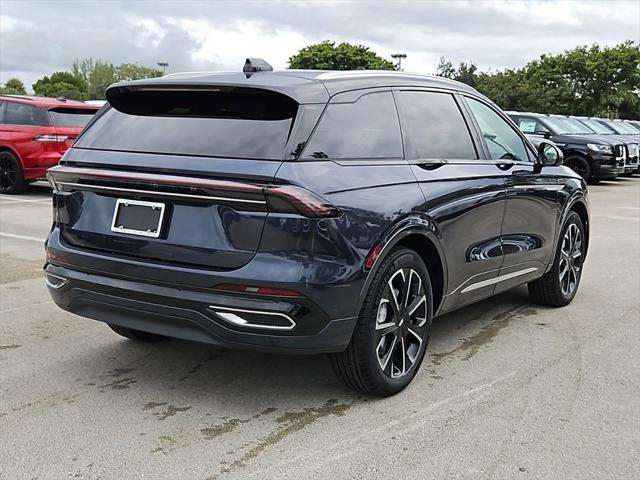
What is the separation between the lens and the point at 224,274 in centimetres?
345

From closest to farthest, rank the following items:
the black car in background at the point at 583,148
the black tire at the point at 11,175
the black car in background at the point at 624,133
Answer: the black tire at the point at 11,175, the black car in background at the point at 583,148, the black car in background at the point at 624,133

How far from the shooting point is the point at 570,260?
630cm

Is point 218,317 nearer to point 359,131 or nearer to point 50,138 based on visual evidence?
point 359,131

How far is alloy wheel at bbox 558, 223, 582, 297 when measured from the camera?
6148 mm

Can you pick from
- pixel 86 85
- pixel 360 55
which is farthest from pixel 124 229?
pixel 86 85

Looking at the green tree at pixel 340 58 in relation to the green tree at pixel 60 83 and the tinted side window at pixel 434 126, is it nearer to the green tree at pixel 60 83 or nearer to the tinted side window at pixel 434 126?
the green tree at pixel 60 83

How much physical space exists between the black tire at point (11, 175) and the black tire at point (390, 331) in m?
10.9

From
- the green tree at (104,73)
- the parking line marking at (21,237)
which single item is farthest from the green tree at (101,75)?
the parking line marking at (21,237)

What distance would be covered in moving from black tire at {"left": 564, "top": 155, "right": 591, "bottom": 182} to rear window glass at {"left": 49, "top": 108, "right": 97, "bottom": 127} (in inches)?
455

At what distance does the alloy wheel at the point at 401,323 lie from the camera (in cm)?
391

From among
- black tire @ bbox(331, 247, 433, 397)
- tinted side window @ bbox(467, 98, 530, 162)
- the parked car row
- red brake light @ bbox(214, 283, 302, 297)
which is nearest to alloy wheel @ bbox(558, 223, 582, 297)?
tinted side window @ bbox(467, 98, 530, 162)

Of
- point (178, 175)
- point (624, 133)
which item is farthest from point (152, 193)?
point (624, 133)

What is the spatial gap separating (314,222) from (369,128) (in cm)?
84

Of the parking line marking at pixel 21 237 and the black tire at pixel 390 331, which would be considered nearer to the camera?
the black tire at pixel 390 331
